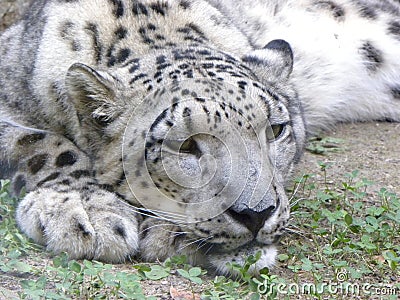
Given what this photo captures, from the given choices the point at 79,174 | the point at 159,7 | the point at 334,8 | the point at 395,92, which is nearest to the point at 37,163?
the point at 79,174

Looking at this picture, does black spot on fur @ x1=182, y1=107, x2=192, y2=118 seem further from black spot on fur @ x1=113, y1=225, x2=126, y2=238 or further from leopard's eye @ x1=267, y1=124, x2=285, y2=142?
black spot on fur @ x1=113, y1=225, x2=126, y2=238

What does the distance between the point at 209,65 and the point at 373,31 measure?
8.32 feet

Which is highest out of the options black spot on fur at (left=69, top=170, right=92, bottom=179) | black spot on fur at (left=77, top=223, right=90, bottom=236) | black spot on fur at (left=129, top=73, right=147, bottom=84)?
black spot on fur at (left=129, top=73, right=147, bottom=84)

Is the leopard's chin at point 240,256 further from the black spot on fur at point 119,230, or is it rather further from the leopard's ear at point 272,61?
the leopard's ear at point 272,61

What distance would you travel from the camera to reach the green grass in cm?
371

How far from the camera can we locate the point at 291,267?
4.15 meters

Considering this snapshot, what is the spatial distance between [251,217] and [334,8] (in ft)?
10.6

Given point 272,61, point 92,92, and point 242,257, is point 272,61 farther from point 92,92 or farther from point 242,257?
point 242,257

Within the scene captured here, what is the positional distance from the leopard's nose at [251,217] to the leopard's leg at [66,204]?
0.57 metres

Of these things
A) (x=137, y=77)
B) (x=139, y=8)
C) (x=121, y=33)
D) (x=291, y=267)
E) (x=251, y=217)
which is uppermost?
(x=139, y=8)

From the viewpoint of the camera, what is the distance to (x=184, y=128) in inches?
166

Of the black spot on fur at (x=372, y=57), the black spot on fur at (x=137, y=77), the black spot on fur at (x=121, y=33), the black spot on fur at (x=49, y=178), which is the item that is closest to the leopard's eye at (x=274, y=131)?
the black spot on fur at (x=137, y=77)

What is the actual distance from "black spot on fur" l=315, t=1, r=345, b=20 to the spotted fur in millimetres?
1235

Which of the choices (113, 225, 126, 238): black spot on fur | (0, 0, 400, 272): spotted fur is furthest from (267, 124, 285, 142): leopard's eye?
(113, 225, 126, 238): black spot on fur
